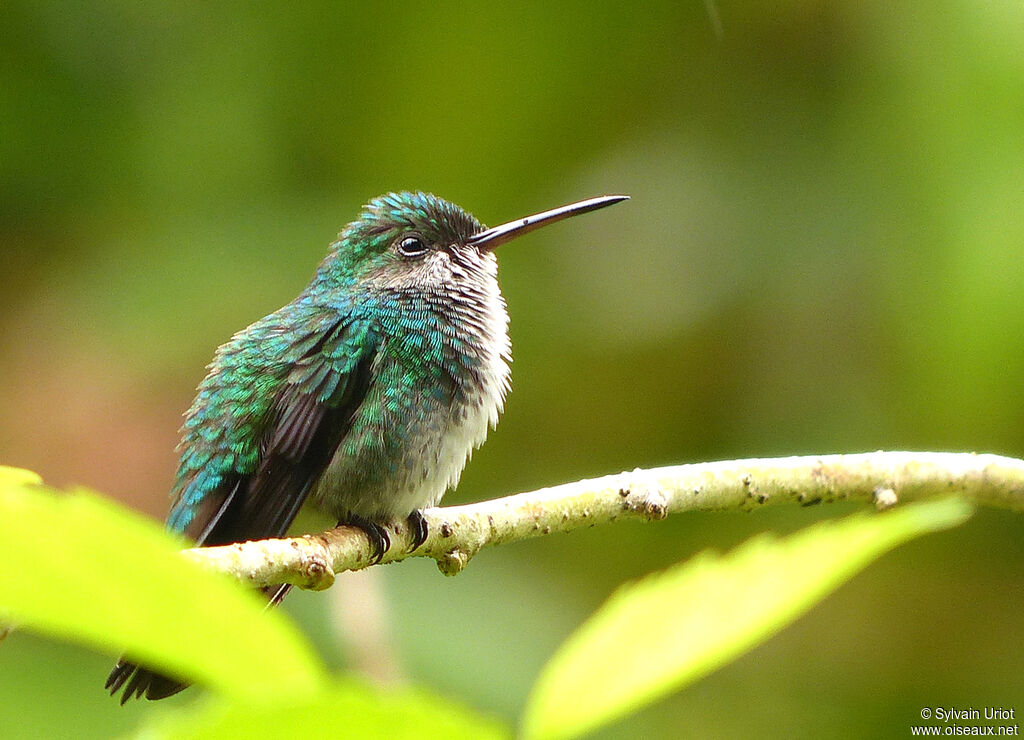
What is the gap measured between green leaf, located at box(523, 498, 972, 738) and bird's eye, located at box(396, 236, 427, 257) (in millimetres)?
3082

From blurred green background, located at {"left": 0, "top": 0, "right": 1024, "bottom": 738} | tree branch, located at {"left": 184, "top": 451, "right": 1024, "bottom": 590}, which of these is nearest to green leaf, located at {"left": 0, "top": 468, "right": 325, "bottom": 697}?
tree branch, located at {"left": 184, "top": 451, "right": 1024, "bottom": 590}

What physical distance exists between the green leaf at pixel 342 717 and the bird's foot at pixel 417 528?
2231mm

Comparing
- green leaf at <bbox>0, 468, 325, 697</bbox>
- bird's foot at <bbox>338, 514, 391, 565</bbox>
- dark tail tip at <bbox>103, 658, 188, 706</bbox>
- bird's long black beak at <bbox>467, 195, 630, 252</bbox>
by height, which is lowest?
green leaf at <bbox>0, 468, 325, 697</bbox>

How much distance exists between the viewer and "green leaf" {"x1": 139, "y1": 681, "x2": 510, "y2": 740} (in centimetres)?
36

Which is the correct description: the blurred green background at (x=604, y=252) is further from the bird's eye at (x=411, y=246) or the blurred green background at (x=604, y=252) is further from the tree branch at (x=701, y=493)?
the tree branch at (x=701, y=493)

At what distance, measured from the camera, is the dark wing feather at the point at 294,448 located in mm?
2764

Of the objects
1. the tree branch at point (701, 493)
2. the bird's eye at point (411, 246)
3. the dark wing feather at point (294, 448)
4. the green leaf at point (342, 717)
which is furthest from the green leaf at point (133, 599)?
the bird's eye at point (411, 246)

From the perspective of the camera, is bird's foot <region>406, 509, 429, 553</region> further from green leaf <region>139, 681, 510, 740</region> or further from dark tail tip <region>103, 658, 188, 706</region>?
green leaf <region>139, 681, 510, 740</region>

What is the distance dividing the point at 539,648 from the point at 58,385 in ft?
7.42

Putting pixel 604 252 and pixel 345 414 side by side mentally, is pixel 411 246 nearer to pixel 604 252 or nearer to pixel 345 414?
pixel 345 414

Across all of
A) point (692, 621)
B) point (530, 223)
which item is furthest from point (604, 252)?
point (692, 621)

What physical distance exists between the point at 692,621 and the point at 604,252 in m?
4.90

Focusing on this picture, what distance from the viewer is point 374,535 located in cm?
263

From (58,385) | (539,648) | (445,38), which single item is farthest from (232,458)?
(445,38)
